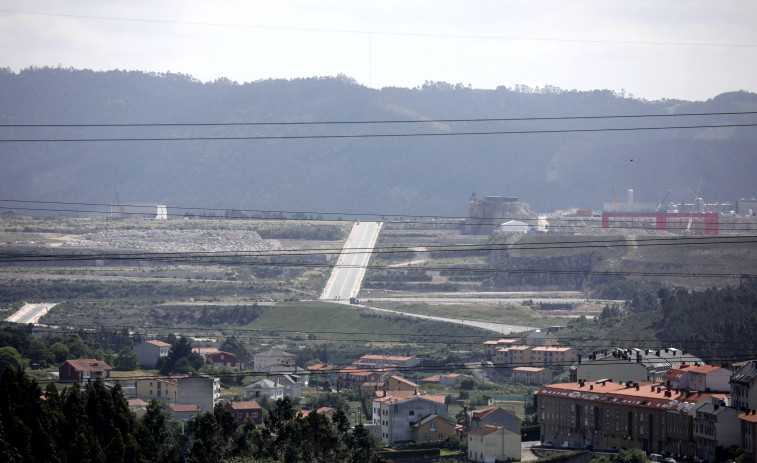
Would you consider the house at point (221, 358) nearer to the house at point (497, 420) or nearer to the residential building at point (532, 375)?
the residential building at point (532, 375)

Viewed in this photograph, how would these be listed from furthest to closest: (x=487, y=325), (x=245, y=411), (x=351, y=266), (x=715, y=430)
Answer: (x=351, y=266)
(x=487, y=325)
(x=245, y=411)
(x=715, y=430)

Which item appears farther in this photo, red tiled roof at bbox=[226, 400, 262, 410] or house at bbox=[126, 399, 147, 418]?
red tiled roof at bbox=[226, 400, 262, 410]

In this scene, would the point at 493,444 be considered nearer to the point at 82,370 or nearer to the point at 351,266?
the point at 82,370

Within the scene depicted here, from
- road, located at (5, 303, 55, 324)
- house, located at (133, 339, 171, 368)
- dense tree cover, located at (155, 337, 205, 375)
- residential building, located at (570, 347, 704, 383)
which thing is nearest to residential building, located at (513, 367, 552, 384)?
residential building, located at (570, 347, 704, 383)

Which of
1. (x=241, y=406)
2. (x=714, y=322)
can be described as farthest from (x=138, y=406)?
(x=714, y=322)

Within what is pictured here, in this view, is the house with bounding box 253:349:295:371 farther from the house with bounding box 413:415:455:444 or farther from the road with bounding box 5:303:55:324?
the house with bounding box 413:415:455:444

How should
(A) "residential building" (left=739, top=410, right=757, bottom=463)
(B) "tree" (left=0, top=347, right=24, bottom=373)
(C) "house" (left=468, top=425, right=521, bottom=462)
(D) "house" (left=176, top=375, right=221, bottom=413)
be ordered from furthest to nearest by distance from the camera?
(B) "tree" (left=0, top=347, right=24, bottom=373) → (D) "house" (left=176, top=375, right=221, bottom=413) → (C) "house" (left=468, top=425, right=521, bottom=462) → (A) "residential building" (left=739, top=410, right=757, bottom=463)

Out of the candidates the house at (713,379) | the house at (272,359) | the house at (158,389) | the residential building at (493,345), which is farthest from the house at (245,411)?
the residential building at (493,345)
